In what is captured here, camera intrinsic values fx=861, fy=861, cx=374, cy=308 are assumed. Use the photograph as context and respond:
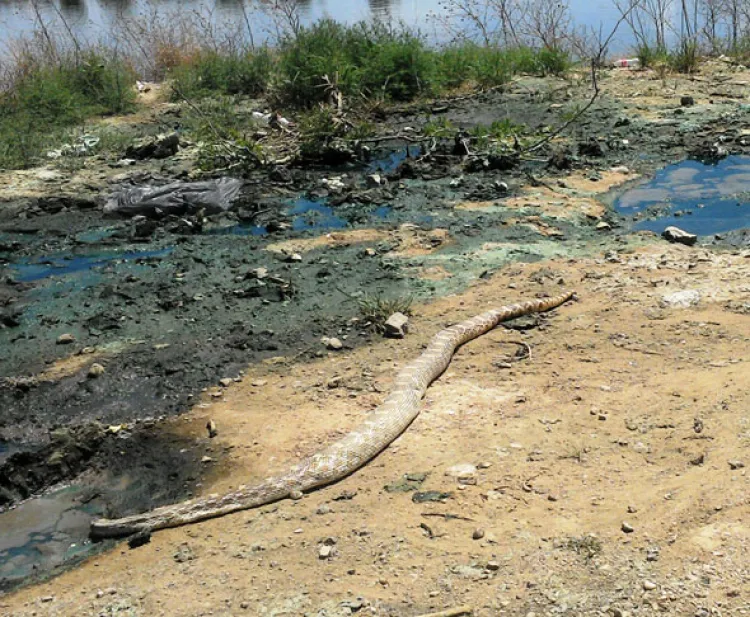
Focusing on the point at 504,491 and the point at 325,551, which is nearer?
the point at 325,551

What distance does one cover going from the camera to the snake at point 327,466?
4000mm

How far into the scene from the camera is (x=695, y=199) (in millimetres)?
8180

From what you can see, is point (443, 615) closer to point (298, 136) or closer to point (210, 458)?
point (210, 458)

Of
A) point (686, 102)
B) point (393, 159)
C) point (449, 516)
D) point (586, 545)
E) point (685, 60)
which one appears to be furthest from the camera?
point (685, 60)

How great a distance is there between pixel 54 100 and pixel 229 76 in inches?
115

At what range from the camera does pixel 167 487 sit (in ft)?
14.6

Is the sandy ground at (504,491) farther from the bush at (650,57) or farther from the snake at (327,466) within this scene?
the bush at (650,57)

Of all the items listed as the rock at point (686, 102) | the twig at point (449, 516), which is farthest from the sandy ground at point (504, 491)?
the rock at point (686, 102)

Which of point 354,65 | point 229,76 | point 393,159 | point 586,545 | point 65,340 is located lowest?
point 586,545

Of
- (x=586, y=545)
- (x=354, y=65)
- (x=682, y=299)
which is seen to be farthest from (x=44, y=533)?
(x=354, y=65)

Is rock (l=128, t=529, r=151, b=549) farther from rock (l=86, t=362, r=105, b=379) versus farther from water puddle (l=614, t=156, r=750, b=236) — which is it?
water puddle (l=614, t=156, r=750, b=236)

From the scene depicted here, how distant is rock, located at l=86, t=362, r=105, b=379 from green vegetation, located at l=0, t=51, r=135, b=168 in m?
5.64

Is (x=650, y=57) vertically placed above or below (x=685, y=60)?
above

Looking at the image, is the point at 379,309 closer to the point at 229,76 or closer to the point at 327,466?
the point at 327,466
